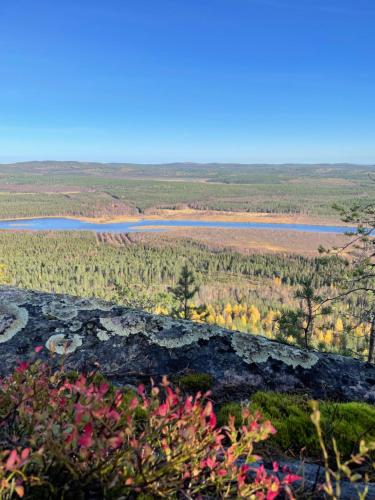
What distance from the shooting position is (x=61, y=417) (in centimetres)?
249

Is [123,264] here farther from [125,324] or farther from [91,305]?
[125,324]

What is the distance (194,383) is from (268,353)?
54.8 inches

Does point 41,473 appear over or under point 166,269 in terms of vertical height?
over

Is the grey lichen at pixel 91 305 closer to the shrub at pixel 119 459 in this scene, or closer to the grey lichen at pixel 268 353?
the grey lichen at pixel 268 353

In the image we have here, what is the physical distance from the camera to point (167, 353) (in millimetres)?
5523

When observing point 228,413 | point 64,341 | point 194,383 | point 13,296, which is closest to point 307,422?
point 228,413

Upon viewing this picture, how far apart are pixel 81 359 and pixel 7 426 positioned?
9.22ft

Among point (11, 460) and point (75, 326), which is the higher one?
point (11, 460)

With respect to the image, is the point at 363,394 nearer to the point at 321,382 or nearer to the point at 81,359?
the point at 321,382

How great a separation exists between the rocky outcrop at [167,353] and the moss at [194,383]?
12 cm

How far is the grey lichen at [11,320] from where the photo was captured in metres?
5.71

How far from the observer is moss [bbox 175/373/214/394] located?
477cm

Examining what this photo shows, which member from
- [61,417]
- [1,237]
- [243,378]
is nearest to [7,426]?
[61,417]

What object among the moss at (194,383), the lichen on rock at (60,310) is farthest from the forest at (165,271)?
the moss at (194,383)
